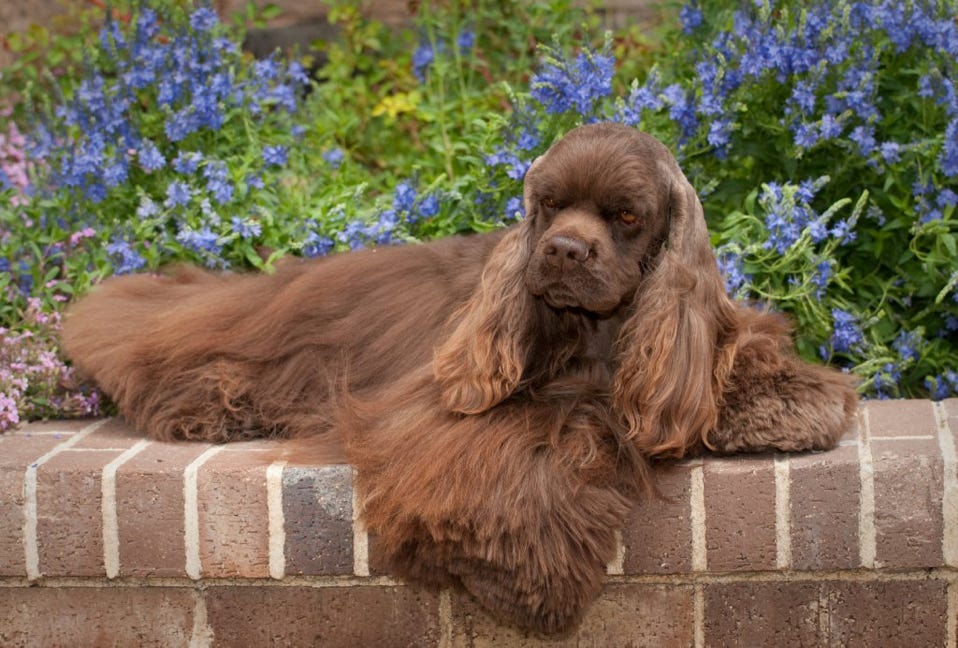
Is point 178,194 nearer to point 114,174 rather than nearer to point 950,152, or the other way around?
point 114,174

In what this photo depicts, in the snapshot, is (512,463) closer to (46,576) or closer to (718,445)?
(718,445)

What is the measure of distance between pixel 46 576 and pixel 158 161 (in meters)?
1.57

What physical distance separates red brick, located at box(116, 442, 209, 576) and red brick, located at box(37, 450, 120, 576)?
7cm

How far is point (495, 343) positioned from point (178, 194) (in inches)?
63.9

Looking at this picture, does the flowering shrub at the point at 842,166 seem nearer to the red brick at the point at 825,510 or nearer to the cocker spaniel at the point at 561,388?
the cocker spaniel at the point at 561,388

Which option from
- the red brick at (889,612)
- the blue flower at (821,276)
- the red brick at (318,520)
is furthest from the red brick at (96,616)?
the blue flower at (821,276)

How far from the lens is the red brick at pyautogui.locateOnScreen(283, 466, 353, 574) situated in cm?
308

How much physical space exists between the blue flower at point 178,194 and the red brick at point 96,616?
144 cm

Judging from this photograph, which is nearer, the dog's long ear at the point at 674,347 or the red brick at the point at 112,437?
the dog's long ear at the point at 674,347

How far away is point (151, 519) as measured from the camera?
3.14 meters

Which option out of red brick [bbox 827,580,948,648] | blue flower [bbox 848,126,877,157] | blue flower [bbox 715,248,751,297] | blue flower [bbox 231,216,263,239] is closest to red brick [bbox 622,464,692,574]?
red brick [bbox 827,580,948,648]

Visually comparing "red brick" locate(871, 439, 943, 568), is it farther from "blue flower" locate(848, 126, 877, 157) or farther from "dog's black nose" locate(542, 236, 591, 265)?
"blue flower" locate(848, 126, 877, 157)

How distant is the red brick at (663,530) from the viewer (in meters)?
2.97

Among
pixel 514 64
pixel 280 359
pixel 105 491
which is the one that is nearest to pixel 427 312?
pixel 280 359
